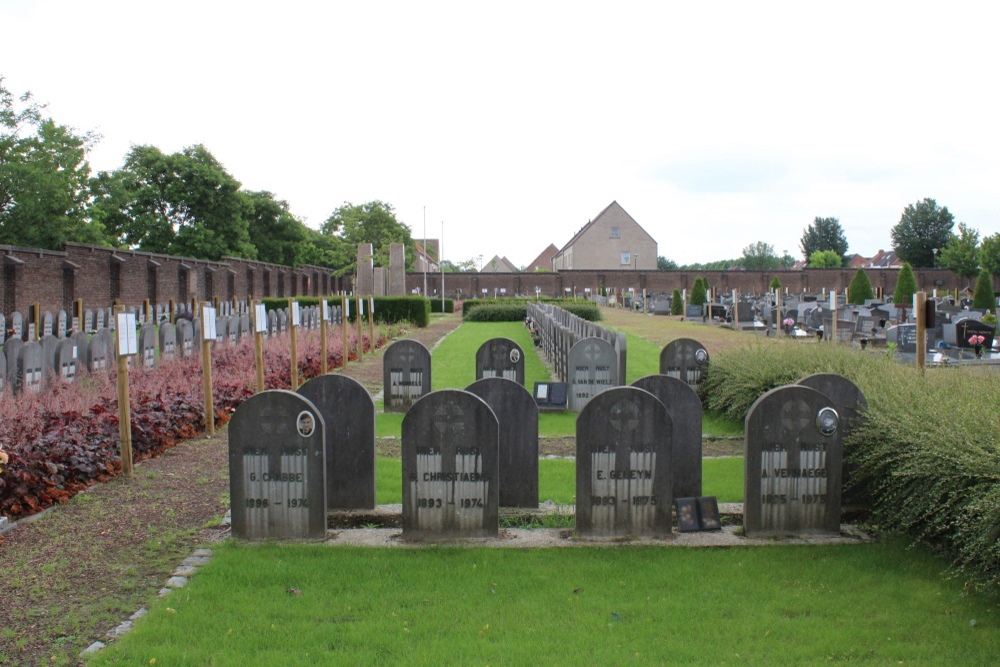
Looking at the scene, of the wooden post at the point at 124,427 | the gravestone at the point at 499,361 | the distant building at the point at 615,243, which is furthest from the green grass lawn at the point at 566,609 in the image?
the distant building at the point at 615,243

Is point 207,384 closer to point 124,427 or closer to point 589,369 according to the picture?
point 124,427

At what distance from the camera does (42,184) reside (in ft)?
139

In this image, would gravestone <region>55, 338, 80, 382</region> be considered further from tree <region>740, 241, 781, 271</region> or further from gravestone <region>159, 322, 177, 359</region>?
tree <region>740, 241, 781, 271</region>

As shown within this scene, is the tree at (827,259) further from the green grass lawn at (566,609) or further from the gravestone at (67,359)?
the green grass lawn at (566,609)

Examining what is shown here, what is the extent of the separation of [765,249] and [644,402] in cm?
14691

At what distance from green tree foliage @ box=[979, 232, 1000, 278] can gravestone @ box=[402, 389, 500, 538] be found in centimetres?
6917

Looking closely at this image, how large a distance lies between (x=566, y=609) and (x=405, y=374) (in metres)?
7.55

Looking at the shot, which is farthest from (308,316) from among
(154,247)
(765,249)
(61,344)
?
(765,249)

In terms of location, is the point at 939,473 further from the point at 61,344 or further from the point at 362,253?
the point at 362,253

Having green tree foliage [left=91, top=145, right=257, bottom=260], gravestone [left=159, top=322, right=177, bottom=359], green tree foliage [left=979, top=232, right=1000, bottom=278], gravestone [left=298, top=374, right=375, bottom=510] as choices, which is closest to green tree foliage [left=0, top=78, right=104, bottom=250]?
green tree foliage [left=91, top=145, right=257, bottom=260]

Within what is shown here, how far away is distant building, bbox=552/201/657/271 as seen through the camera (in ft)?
284

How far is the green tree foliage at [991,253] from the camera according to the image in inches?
2544

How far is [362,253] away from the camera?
134 feet

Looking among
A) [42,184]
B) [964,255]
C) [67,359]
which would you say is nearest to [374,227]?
[42,184]
